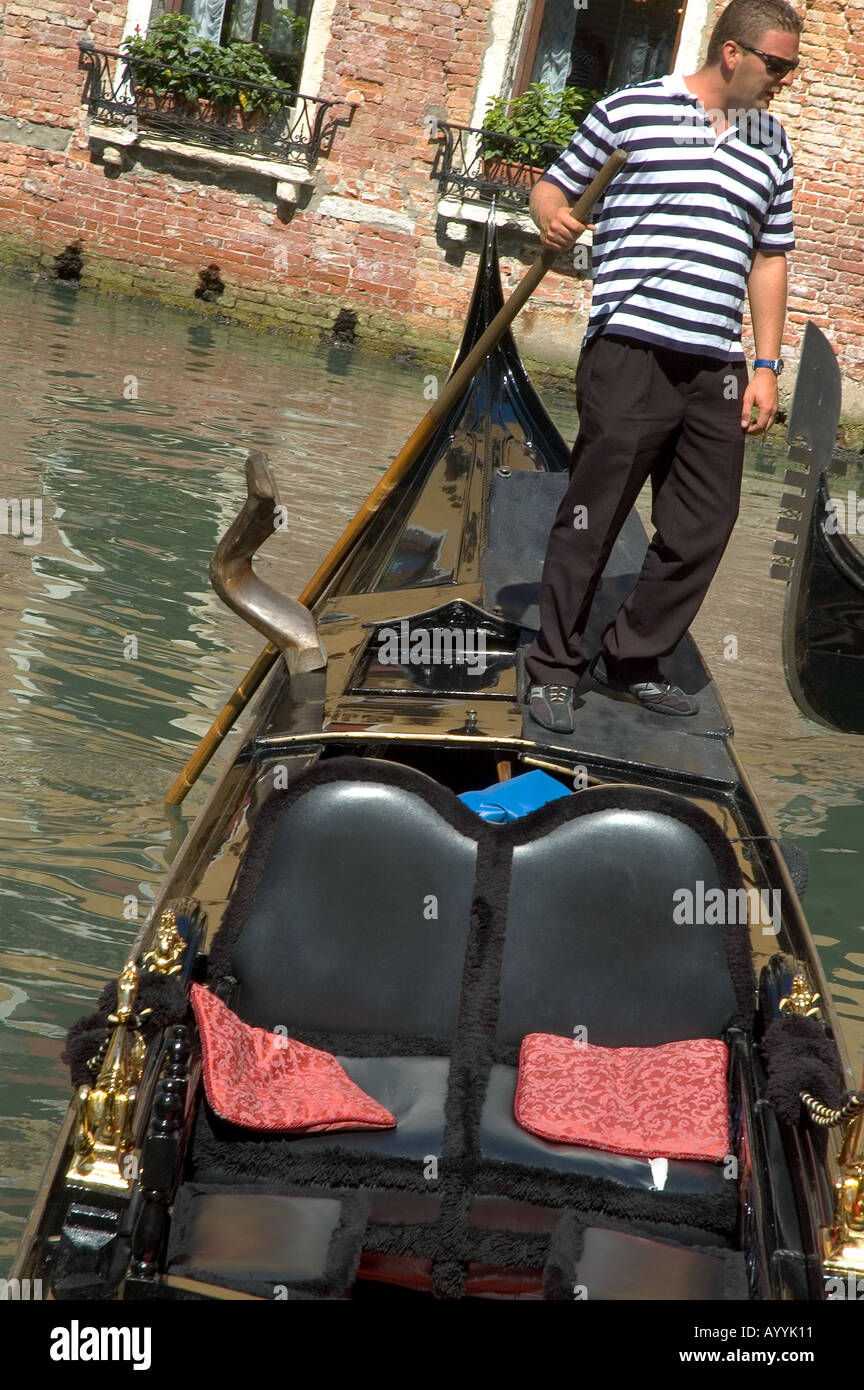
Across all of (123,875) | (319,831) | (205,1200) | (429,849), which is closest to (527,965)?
(429,849)

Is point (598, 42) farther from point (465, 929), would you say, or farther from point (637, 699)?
point (465, 929)

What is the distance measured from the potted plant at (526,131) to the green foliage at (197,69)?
1056mm

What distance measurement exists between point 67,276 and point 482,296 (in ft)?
14.9

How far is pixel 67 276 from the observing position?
769 centimetres

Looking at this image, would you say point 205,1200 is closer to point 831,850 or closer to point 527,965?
point 527,965

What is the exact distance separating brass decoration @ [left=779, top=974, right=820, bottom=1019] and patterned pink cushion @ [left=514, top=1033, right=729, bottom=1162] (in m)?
0.12

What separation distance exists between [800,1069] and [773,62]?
1295mm

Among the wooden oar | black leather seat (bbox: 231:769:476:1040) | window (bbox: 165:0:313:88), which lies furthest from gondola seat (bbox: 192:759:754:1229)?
window (bbox: 165:0:313:88)

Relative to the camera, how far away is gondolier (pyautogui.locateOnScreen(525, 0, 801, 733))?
199 cm

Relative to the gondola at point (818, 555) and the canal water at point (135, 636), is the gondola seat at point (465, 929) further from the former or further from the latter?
the gondola at point (818, 555)

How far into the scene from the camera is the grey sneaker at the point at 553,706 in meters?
1.97

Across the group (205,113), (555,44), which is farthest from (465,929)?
(555,44)

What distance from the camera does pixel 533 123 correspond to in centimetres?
716

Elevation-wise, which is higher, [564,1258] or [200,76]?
[200,76]
